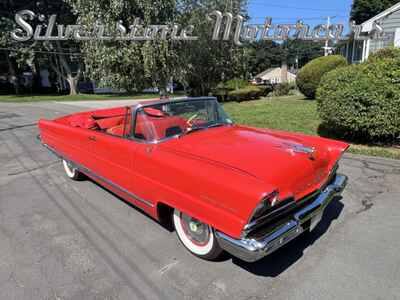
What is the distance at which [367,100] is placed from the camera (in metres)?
5.57

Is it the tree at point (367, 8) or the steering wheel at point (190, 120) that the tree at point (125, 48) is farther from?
the tree at point (367, 8)

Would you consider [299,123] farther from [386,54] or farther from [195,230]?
[195,230]

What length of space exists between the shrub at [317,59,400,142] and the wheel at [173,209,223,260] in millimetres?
4734

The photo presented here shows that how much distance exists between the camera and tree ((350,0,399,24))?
144ft

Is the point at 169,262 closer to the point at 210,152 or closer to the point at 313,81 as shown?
the point at 210,152

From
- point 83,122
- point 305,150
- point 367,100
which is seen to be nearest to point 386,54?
point 367,100

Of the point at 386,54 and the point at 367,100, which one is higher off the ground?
the point at 386,54

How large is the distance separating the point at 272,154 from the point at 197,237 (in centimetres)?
109

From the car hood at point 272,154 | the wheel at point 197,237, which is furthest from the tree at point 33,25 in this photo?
the wheel at point 197,237

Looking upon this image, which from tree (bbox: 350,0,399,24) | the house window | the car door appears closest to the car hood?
the car door

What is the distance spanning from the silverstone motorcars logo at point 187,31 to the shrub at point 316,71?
308 centimetres

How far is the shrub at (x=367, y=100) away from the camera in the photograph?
5473 mm

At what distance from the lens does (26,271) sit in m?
2.57

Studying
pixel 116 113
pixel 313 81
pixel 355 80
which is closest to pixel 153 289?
pixel 116 113
